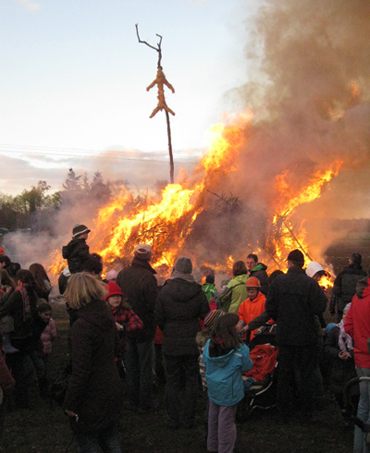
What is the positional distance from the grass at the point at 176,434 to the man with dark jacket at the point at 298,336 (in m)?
0.28

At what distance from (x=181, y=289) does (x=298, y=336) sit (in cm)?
148

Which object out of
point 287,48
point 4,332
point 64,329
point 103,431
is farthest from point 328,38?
point 103,431

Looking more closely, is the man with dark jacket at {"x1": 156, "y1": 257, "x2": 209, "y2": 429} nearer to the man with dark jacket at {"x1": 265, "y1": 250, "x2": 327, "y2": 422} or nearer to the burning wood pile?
the man with dark jacket at {"x1": 265, "y1": 250, "x2": 327, "y2": 422}

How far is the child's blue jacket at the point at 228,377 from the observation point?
393 cm

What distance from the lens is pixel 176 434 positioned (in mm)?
4848

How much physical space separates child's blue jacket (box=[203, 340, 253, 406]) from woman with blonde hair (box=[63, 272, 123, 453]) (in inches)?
39.6

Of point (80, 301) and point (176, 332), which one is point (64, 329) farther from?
point (80, 301)

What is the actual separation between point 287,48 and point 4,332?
526 inches

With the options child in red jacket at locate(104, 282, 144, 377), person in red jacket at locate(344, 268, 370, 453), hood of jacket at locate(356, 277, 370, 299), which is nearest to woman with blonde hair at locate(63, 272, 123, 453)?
child in red jacket at locate(104, 282, 144, 377)

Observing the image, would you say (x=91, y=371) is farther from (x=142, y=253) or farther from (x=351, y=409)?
(x=142, y=253)

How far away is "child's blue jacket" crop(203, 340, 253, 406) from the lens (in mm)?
3928

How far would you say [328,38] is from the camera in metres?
14.6

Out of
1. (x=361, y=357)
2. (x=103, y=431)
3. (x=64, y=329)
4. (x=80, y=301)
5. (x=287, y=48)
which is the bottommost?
(x=64, y=329)

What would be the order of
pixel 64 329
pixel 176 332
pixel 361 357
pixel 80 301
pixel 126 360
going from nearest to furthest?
pixel 80 301, pixel 361 357, pixel 176 332, pixel 126 360, pixel 64 329
